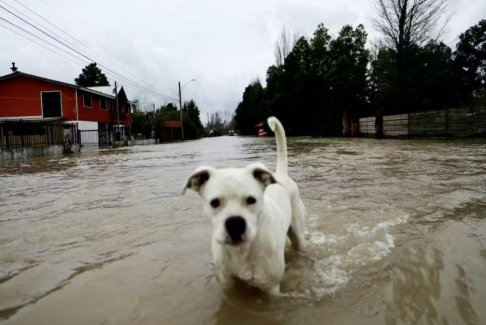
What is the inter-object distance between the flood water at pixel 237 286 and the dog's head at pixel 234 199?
671mm

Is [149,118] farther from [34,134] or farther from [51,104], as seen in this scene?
[34,134]

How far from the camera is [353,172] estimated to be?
10344 mm

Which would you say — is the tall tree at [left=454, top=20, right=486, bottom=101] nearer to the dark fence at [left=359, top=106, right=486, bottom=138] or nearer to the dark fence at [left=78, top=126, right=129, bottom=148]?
the dark fence at [left=359, top=106, right=486, bottom=138]

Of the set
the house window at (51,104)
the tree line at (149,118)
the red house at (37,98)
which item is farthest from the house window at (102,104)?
the tree line at (149,118)

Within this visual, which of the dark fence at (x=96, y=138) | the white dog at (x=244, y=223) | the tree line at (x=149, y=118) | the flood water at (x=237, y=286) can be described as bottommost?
the flood water at (x=237, y=286)

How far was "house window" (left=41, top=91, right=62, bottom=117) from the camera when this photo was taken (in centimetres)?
3712

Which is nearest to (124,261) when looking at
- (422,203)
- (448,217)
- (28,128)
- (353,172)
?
→ (448,217)

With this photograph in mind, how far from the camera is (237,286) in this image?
3279mm

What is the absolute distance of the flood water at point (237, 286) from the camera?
2.91 meters

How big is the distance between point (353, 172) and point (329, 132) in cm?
3581

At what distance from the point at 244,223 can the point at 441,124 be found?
25550 millimetres

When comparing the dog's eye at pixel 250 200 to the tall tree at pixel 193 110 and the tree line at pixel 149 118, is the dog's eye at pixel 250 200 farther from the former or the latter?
the tall tree at pixel 193 110

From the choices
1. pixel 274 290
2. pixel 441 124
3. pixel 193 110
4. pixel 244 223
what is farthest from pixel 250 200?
pixel 193 110

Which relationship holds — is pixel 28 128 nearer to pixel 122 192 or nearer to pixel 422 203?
pixel 122 192
